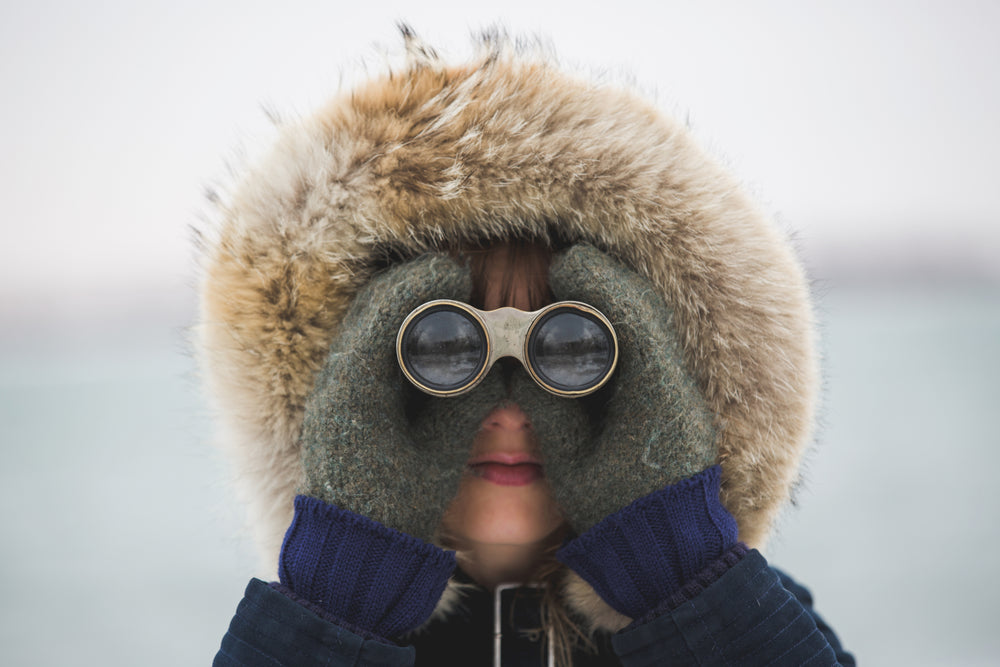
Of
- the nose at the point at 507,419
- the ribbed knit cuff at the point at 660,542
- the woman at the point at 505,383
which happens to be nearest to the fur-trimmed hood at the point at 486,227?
the woman at the point at 505,383

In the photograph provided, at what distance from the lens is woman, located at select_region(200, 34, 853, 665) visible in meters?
0.76

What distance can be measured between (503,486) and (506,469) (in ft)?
0.08

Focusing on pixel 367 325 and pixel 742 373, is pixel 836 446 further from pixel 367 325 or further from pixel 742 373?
pixel 367 325

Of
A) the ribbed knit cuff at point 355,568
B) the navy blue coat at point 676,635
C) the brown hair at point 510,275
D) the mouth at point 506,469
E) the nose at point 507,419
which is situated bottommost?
the navy blue coat at point 676,635

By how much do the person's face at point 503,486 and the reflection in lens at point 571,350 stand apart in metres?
0.10

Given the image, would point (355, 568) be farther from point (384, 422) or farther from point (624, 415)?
point (624, 415)

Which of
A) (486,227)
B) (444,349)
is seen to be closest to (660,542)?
(444,349)

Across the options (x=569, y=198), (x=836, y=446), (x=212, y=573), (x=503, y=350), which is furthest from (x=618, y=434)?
(x=836, y=446)

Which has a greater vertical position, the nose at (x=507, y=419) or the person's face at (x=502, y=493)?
the nose at (x=507, y=419)

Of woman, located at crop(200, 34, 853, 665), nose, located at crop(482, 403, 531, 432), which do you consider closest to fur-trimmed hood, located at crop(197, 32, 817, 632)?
woman, located at crop(200, 34, 853, 665)

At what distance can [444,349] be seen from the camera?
778mm

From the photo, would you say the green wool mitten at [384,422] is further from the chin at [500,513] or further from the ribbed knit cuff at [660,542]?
the ribbed knit cuff at [660,542]

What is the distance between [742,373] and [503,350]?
336 mm

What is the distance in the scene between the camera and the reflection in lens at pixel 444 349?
2.55 ft
